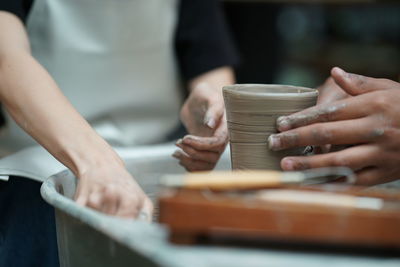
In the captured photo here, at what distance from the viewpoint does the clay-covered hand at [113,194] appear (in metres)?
0.62

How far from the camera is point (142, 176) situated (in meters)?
0.87

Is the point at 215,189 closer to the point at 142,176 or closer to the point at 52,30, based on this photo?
the point at 142,176

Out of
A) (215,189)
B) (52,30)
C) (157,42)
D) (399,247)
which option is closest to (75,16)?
(52,30)

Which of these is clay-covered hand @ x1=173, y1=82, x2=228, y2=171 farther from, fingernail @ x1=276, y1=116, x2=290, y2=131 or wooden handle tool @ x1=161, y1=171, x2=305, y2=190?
wooden handle tool @ x1=161, y1=171, x2=305, y2=190

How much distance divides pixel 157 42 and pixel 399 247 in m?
0.83

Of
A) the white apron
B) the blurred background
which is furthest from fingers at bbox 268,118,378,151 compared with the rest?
the blurred background

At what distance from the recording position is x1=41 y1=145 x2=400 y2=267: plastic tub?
445 mm

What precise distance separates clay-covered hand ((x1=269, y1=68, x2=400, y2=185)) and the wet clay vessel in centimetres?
2

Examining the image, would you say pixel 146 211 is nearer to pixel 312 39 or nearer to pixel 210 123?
pixel 210 123

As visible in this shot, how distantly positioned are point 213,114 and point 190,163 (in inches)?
3.3

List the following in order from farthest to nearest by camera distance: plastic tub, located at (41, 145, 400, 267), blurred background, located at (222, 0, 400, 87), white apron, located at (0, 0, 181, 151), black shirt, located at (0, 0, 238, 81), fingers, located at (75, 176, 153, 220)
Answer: blurred background, located at (222, 0, 400, 87) < black shirt, located at (0, 0, 238, 81) < white apron, located at (0, 0, 181, 151) < fingers, located at (75, 176, 153, 220) < plastic tub, located at (41, 145, 400, 267)

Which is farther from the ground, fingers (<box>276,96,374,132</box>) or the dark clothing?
fingers (<box>276,96,374,132</box>)

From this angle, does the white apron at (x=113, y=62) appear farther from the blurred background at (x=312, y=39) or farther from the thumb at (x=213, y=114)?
the blurred background at (x=312, y=39)

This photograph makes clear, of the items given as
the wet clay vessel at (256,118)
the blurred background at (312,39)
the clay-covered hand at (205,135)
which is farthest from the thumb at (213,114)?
the blurred background at (312,39)
